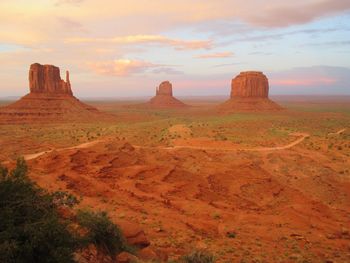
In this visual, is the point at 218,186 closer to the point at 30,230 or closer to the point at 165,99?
the point at 30,230

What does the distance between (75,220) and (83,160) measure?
16.2 meters

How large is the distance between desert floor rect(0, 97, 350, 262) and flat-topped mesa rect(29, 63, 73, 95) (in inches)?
1610

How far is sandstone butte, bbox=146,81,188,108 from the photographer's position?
148m

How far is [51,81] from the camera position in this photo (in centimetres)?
8175

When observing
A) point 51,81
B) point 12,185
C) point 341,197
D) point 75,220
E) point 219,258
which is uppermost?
point 51,81

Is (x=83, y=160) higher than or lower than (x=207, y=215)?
higher

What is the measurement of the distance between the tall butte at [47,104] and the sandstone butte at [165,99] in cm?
6482

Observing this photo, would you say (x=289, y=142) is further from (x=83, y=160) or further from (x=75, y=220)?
(x=75, y=220)

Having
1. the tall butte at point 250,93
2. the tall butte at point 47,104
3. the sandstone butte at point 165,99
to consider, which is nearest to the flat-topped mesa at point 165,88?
the sandstone butte at point 165,99

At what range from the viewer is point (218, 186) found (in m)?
27.6

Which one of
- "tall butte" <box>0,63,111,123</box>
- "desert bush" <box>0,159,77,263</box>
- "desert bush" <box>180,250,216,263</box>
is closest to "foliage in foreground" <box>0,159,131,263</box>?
"desert bush" <box>0,159,77,263</box>

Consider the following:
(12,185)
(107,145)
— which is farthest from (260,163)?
(12,185)

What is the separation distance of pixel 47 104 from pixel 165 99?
77.5 m

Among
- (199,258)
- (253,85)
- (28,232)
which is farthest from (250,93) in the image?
(28,232)
